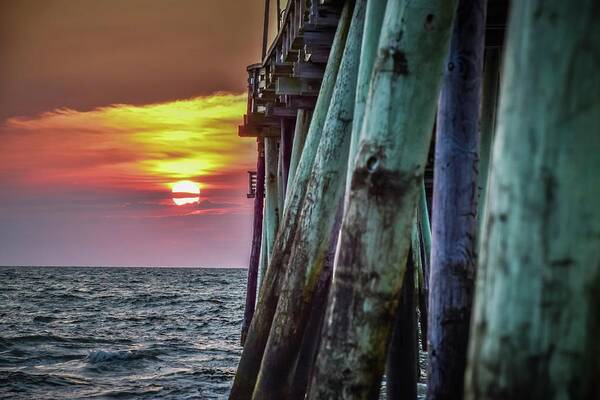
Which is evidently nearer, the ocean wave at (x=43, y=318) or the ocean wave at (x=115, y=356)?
the ocean wave at (x=115, y=356)

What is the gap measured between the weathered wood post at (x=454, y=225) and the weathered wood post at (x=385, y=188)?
69 centimetres

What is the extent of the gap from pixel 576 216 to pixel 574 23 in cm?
51

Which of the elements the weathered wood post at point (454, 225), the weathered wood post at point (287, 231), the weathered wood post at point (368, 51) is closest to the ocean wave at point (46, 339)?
the weathered wood post at point (287, 231)

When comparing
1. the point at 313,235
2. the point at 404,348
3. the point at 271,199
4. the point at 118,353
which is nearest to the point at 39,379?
the point at 118,353

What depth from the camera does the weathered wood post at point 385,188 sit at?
3.14 meters

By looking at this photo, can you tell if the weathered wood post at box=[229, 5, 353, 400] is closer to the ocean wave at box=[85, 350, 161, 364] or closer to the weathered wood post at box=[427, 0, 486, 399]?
the weathered wood post at box=[427, 0, 486, 399]

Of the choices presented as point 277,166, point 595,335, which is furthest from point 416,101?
point 277,166

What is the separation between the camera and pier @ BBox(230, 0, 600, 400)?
1.87 m

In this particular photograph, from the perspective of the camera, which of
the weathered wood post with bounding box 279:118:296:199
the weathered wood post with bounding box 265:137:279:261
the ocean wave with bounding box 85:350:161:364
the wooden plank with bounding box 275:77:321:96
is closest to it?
the wooden plank with bounding box 275:77:321:96

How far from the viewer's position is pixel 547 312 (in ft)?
6.20

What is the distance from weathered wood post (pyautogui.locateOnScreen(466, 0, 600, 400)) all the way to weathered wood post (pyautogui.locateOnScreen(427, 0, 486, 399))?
6.23 ft

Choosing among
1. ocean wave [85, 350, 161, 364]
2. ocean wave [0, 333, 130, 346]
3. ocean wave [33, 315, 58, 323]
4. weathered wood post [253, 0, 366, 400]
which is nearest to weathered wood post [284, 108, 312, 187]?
weathered wood post [253, 0, 366, 400]

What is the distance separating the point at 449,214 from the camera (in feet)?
12.7

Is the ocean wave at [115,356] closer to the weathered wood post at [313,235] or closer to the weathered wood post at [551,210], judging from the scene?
the weathered wood post at [313,235]
